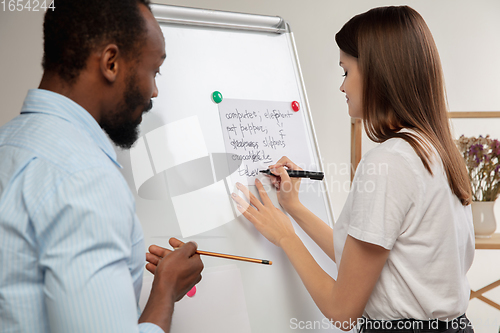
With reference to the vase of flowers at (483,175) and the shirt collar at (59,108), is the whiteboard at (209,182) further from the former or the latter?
the vase of flowers at (483,175)

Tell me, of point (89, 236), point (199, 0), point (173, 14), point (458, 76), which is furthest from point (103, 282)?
point (458, 76)

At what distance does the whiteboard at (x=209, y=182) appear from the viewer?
0.88m

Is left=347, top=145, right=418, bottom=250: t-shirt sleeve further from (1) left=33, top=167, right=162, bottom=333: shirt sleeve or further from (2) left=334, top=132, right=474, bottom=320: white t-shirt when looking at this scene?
(1) left=33, top=167, right=162, bottom=333: shirt sleeve

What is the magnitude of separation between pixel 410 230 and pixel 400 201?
7 cm

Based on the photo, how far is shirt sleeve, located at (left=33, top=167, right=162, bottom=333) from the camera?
0.41 meters

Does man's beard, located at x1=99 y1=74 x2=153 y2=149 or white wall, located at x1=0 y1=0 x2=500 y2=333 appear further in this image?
white wall, located at x1=0 y1=0 x2=500 y2=333

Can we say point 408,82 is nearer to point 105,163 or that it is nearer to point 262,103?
point 262,103

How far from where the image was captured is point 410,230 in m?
0.72

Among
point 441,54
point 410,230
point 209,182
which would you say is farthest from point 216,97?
point 441,54

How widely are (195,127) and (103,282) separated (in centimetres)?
59

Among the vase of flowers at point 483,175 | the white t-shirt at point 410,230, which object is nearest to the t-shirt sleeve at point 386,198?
the white t-shirt at point 410,230

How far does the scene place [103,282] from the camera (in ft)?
1.36

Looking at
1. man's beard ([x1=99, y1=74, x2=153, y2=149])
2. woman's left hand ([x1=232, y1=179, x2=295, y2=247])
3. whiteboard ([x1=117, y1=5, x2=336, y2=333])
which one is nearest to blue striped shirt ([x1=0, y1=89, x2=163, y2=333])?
man's beard ([x1=99, y1=74, x2=153, y2=149])

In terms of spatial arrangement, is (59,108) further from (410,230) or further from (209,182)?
(410,230)
